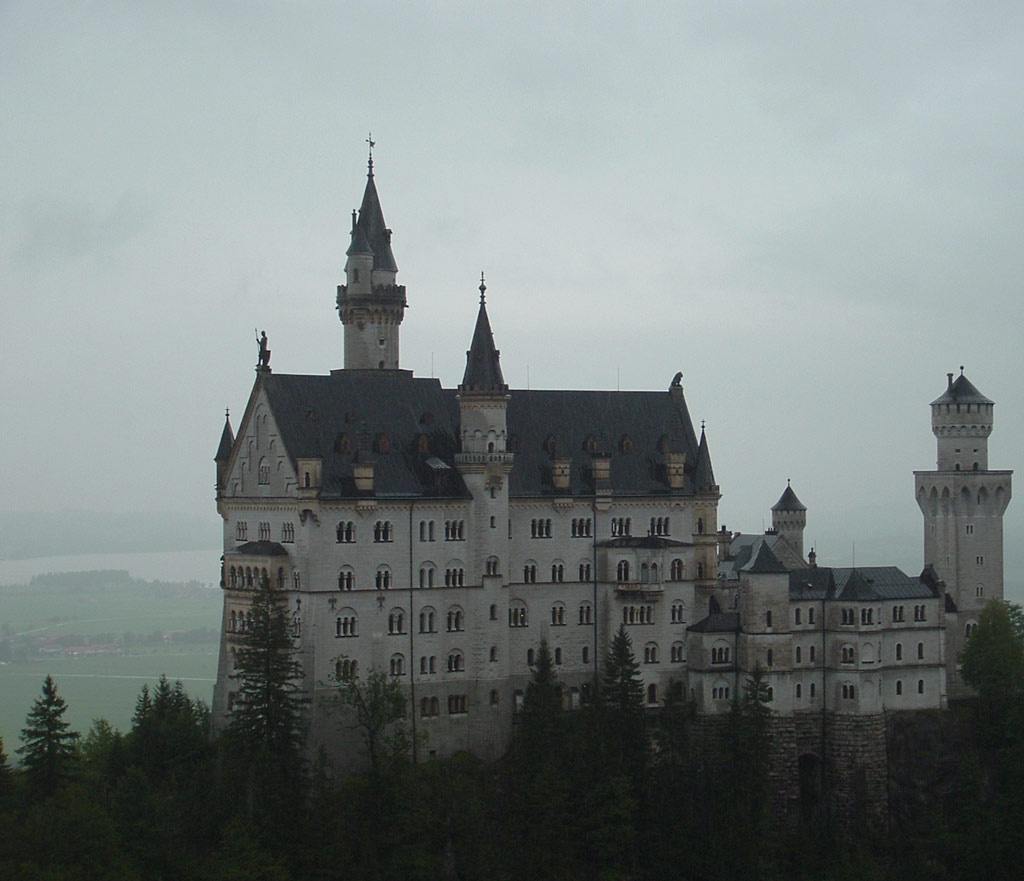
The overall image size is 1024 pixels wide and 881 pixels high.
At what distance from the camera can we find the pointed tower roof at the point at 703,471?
114 metres

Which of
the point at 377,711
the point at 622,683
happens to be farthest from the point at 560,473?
the point at 377,711

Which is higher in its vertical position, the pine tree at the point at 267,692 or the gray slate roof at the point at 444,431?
the gray slate roof at the point at 444,431

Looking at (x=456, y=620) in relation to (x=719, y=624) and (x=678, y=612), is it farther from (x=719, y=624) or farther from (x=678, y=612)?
(x=719, y=624)

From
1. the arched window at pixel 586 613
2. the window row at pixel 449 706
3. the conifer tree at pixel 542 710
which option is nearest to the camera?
the conifer tree at pixel 542 710

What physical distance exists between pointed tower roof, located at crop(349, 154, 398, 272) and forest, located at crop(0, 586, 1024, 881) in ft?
103

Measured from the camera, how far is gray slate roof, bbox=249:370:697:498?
10325 centimetres

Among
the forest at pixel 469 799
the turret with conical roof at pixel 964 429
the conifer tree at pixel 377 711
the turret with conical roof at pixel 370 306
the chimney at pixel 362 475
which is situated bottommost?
the forest at pixel 469 799

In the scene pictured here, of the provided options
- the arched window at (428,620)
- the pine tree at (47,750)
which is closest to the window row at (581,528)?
the arched window at (428,620)

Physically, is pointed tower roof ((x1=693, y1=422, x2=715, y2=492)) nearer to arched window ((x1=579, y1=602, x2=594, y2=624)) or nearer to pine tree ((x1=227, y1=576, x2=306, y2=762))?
arched window ((x1=579, y1=602, x2=594, y2=624))

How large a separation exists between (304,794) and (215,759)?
10.8 metres

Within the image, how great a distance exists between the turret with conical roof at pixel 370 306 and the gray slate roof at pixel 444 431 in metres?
2.89

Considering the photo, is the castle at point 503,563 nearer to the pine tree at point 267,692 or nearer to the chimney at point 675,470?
the chimney at point 675,470

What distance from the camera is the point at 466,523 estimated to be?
105938 mm

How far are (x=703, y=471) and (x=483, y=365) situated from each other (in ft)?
59.9
